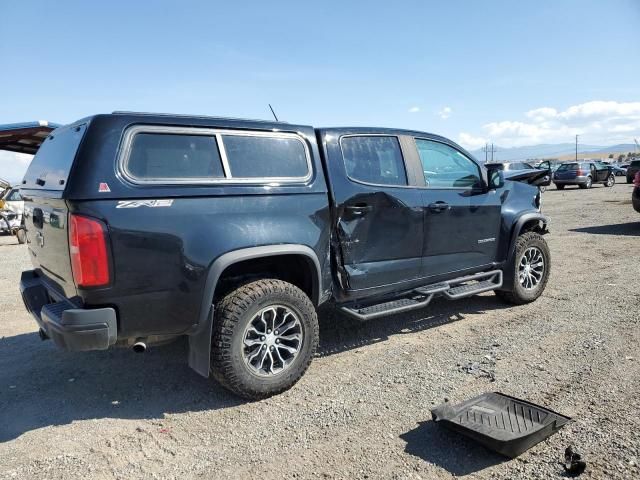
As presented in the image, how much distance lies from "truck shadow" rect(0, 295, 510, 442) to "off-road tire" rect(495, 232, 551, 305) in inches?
29.3

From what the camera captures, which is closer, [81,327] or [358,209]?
[81,327]

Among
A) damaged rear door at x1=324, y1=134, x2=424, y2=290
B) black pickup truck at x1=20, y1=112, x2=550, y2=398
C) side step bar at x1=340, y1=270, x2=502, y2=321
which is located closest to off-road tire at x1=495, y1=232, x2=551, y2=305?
side step bar at x1=340, y1=270, x2=502, y2=321

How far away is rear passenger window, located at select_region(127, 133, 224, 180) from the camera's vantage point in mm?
3111

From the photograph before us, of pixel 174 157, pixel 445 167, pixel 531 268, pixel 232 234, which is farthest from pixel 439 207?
pixel 174 157

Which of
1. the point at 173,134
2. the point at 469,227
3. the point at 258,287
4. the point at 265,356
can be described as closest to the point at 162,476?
the point at 265,356

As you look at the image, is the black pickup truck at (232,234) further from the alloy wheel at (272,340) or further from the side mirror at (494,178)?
the side mirror at (494,178)

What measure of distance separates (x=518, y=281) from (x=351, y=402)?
2954 mm

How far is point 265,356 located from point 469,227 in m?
2.60

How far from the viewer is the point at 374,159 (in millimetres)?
4355

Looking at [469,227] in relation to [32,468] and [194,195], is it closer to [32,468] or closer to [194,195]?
[194,195]

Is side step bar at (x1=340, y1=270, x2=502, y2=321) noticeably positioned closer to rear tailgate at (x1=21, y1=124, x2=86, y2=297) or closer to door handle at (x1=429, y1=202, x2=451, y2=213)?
door handle at (x1=429, y1=202, x2=451, y2=213)

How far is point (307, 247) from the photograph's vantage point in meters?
3.70

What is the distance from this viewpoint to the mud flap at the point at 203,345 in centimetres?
331

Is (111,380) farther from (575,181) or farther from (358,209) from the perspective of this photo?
(575,181)
